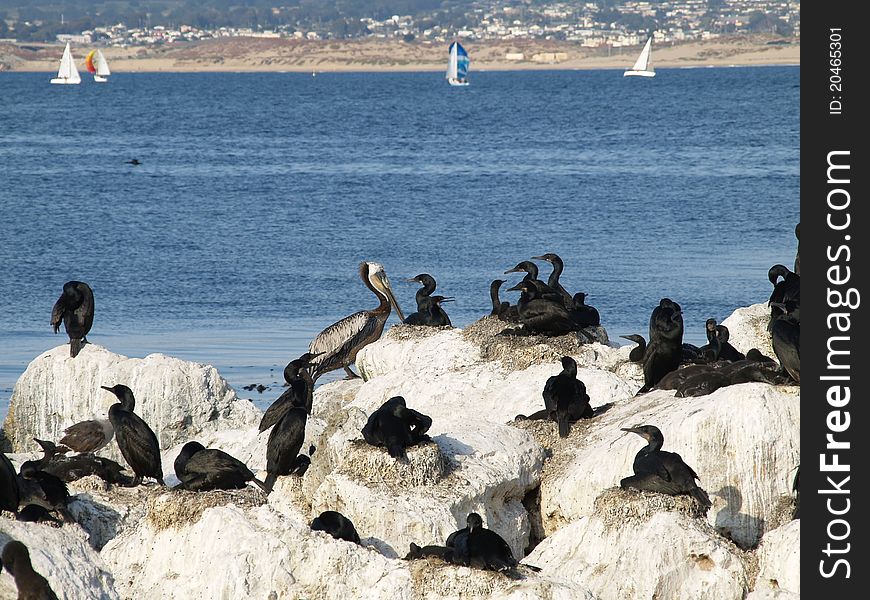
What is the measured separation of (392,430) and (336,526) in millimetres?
965

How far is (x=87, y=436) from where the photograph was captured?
1352cm

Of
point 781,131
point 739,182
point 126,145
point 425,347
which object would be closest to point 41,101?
point 126,145

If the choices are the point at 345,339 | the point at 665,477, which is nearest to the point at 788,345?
the point at 665,477

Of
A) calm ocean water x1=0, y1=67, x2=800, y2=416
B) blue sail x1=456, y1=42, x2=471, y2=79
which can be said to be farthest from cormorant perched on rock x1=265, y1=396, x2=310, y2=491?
blue sail x1=456, y1=42, x2=471, y2=79

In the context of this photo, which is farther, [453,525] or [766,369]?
[766,369]

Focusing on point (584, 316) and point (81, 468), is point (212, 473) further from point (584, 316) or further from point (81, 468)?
point (584, 316)

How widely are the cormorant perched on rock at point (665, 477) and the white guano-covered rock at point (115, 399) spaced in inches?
223

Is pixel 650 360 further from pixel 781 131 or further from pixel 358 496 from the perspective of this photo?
pixel 781 131

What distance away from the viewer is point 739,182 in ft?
157

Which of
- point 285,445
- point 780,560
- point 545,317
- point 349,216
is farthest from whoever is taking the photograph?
point 349,216

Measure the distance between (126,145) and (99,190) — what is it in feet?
65.6

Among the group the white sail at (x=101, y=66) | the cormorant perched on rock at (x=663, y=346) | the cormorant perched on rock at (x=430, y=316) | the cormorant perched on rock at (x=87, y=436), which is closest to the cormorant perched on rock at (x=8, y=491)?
the cormorant perched on rock at (x=87, y=436)

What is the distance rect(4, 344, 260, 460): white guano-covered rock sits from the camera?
50.8 ft

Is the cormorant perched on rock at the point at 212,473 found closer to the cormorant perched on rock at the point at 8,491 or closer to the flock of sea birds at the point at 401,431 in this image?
the flock of sea birds at the point at 401,431
